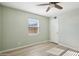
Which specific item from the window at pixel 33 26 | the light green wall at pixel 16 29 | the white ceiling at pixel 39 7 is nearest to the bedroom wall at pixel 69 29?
the white ceiling at pixel 39 7

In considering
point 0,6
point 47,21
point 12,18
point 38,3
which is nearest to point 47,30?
point 47,21

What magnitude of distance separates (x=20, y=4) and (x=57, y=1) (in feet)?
1.91

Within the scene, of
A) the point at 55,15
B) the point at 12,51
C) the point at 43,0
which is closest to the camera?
the point at 43,0

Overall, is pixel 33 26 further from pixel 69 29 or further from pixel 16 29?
pixel 69 29

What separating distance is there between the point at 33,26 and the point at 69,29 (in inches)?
26.2

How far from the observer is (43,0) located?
48.4 inches

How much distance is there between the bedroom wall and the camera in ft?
4.65

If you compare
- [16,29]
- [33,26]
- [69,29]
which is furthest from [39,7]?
[69,29]

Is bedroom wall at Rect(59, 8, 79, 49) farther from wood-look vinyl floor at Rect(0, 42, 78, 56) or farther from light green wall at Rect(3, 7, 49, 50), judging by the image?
light green wall at Rect(3, 7, 49, 50)

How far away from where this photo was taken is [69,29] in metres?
1.50

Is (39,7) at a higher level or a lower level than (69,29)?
higher

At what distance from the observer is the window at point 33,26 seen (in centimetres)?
148

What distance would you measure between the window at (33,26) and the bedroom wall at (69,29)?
46cm

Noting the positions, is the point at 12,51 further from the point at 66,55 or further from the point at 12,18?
the point at 66,55
